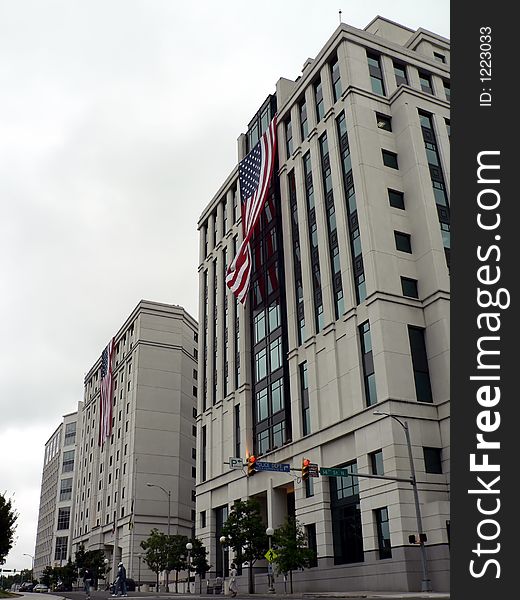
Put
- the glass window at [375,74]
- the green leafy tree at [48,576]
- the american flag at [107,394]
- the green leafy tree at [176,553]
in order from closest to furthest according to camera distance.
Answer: the glass window at [375,74]
the green leafy tree at [176,553]
the american flag at [107,394]
the green leafy tree at [48,576]

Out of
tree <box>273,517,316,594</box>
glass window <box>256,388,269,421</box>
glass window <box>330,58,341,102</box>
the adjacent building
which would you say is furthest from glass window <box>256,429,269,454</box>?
glass window <box>330,58,341,102</box>

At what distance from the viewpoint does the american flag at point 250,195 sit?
59.1m

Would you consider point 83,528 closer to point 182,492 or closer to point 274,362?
point 182,492

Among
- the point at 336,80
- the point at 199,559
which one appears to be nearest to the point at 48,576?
the point at 199,559

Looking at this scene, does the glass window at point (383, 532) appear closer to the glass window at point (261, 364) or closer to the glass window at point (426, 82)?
the glass window at point (261, 364)

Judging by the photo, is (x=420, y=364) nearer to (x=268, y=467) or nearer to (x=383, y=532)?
(x=383, y=532)

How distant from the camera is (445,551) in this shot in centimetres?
3766

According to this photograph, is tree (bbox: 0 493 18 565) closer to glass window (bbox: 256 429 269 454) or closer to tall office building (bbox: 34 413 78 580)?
glass window (bbox: 256 429 269 454)

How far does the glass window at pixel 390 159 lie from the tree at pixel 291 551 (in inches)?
1153

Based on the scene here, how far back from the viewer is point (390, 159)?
53469 millimetres

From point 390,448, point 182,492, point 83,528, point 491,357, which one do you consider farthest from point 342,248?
point 83,528

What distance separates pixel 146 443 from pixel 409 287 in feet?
193

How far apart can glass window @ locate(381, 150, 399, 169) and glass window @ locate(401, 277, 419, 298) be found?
1043 cm

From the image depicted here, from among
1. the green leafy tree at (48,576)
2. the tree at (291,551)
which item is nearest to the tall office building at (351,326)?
the tree at (291,551)
